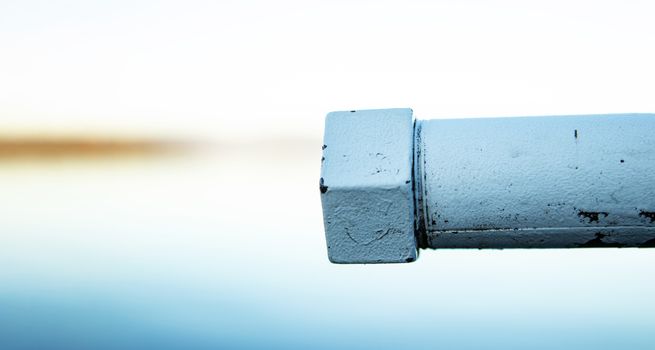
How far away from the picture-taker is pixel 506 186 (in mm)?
911

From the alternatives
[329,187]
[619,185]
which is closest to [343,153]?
[329,187]

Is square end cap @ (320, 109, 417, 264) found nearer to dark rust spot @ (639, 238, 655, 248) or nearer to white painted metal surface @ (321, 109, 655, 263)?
white painted metal surface @ (321, 109, 655, 263)

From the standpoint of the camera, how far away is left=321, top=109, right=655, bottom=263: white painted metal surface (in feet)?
2.96

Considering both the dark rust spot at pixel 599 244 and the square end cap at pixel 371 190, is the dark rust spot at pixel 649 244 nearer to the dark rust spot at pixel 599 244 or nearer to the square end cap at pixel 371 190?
the dark rust spot at pixel 599 244

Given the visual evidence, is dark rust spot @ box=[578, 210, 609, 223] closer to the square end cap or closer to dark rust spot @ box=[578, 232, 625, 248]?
dark rust spot @ box=[578, 232, 625, 248]

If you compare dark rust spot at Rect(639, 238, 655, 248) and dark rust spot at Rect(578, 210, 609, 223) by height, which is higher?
dark rust spot at Rect(578, 210, 609, 223)

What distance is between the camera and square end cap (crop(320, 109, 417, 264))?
3.19 feet

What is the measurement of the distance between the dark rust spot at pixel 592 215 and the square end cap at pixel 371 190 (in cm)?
22

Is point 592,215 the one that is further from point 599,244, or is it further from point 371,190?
point 371,190

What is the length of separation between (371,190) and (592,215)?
30 cm

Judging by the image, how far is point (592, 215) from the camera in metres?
0.91

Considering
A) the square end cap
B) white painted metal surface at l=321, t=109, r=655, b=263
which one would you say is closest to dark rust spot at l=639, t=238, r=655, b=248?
white painted metal surface at l=321, t=109, r=655, b=263

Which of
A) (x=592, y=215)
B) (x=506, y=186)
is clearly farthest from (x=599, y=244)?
(x=506, y=186)

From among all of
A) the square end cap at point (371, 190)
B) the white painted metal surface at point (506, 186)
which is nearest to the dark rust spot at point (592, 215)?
the white painted metal surface at point (506, 186)
